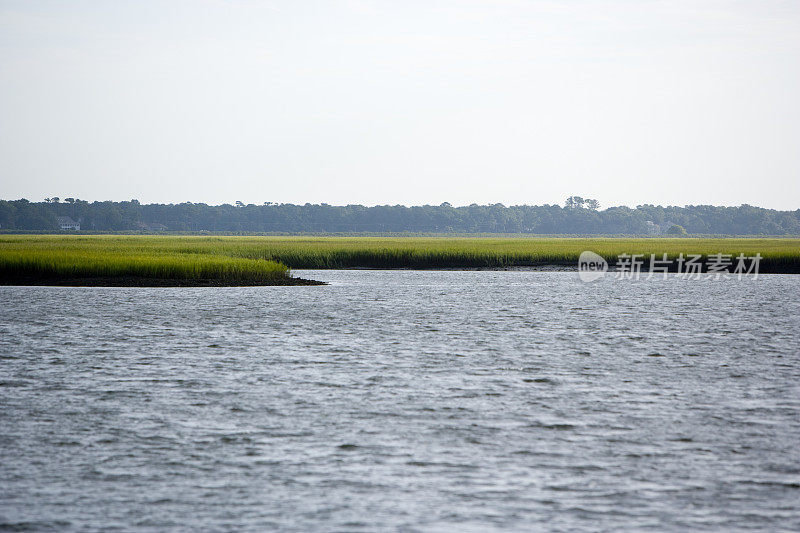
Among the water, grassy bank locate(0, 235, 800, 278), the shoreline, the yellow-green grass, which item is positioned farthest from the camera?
grassy bank locate(0, 235, 800, 278)

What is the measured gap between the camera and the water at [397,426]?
7977mm

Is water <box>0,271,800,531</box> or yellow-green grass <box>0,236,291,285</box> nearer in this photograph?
water <box>0,271,800,531</box>

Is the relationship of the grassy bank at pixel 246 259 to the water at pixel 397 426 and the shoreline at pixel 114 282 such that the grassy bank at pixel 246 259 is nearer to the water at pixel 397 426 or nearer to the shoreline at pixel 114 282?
the shoreline at pixel 114 282

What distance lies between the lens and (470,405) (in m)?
12.6

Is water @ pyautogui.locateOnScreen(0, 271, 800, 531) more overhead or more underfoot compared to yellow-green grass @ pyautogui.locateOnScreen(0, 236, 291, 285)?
more underfoot

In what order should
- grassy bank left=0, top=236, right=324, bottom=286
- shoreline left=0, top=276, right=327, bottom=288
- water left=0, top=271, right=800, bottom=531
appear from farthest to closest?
grassy bank left=0, top=236, right=324, bottom=286
shoreline left=0, top=276, right=327, bottom=288
water left=0, top=271, right=800, bottom=531

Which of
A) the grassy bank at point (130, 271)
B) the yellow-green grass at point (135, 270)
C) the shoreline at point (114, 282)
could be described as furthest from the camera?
the yellow-green grass at point (135, 270)

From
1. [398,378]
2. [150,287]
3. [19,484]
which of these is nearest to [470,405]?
[398,378]

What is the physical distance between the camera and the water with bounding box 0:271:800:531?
7977 millimetres

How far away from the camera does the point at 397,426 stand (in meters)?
11.2

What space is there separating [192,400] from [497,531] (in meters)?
6.64

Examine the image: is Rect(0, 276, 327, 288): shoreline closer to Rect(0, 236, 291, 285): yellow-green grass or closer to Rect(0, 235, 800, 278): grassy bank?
Rect(0, 236, 291, 285): yellow-green grass

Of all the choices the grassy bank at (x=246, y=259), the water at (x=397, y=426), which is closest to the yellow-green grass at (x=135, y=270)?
the grassy bank at (x=246, y=259)

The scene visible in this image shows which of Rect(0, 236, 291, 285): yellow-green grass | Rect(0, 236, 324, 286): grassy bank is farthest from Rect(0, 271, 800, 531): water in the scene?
Rect(0, 236, 291, 285): yellow-green grass
